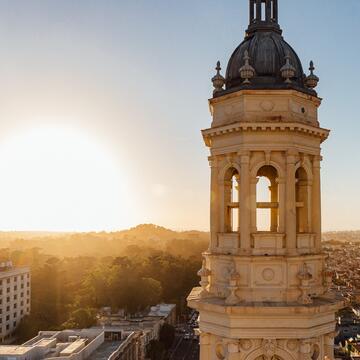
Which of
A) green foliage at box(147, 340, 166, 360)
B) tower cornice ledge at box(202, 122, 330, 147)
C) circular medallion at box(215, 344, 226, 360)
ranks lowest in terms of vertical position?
green foliage at box(147, 340, 166, 360)

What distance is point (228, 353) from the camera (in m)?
17.5

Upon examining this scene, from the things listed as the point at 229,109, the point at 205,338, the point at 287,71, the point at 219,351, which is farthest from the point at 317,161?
the point at 219,351

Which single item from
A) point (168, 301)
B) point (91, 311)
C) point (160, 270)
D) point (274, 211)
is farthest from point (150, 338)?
point (274, 211)

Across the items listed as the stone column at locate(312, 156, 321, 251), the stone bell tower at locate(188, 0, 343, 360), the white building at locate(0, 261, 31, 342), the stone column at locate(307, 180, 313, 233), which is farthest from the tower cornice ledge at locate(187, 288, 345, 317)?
the white building at locate(0, 261, 31, 342)

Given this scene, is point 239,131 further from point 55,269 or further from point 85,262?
point 85,262

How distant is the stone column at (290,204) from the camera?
1816 centimetres

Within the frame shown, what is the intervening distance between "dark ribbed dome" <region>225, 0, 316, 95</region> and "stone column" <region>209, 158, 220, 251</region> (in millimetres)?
3114

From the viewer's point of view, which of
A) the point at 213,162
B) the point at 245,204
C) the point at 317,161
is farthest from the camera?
the point at 213,162

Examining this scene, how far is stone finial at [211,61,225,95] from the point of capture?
20344 mm

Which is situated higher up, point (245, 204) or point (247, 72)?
point (247, 72)

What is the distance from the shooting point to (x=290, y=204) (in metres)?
18.3

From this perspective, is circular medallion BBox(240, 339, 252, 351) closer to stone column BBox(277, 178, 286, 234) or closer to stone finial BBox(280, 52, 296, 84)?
A: stone column BBox(277, 178, 286, 234)

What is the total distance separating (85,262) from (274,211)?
121031mm

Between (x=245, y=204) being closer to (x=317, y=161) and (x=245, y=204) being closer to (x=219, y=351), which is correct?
(x=317, y=161)
